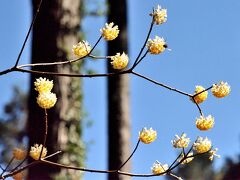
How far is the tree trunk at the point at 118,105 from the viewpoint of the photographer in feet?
5.81

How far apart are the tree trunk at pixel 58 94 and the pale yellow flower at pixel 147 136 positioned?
670mm

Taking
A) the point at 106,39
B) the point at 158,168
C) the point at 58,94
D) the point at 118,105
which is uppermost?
the point at 118,105

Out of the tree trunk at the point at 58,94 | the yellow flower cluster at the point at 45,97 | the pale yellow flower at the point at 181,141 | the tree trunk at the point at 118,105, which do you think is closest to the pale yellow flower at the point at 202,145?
the pale yellow flower at the point at 181,141

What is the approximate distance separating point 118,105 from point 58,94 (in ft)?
1.80

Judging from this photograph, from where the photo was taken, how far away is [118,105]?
6.25ft

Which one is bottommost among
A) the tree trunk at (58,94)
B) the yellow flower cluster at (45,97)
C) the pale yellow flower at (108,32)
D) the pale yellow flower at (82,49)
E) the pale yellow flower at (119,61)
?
the yellow flower cluster at (45,97)

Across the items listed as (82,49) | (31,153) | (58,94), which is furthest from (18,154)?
(58,94)

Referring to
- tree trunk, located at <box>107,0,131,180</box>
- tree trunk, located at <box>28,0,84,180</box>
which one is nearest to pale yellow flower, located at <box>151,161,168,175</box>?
tree trunk, located at <box>28,0,84,180</box>

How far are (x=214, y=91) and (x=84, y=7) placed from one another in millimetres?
1301

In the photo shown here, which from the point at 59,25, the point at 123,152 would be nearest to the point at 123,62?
the point at 59,25

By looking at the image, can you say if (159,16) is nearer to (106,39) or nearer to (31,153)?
(106,39)

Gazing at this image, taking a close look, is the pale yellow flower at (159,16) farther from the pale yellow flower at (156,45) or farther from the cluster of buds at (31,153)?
the cluster of buds at (31,153)

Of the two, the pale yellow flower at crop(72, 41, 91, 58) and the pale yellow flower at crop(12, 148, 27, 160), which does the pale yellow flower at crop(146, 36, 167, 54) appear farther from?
the pale yellow flower at crop(12, 148, 27, 160)

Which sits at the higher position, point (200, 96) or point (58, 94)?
point (58, 94)
